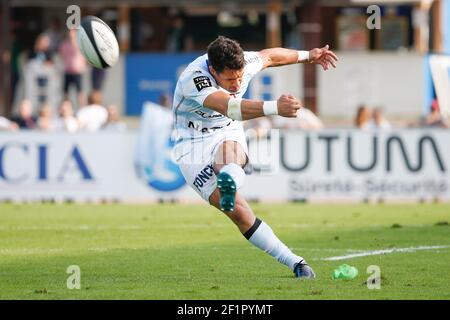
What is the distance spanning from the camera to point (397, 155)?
22.0 metres

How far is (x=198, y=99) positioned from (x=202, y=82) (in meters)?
0.16

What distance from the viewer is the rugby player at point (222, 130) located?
425 inches

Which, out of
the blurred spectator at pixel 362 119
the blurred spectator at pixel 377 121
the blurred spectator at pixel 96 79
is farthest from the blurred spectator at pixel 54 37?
the blurred spectator at pixel 362 119

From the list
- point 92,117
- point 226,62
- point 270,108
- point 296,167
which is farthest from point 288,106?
point 92,117

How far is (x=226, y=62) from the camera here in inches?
442

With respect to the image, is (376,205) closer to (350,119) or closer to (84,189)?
(84,189)

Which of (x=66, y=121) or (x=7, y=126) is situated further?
(x=66, y=121)

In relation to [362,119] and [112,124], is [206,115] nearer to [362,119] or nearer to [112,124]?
[362,119]

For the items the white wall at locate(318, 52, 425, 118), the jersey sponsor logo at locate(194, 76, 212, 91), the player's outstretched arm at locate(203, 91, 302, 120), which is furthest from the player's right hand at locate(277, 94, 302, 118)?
the white wall at locate(318, 52, 425, 118)

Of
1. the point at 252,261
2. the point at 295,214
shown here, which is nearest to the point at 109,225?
the point at 295,214

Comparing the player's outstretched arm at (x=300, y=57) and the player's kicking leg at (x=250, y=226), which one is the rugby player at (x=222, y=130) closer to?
the player's kicking leg at (x=250, y=226)
